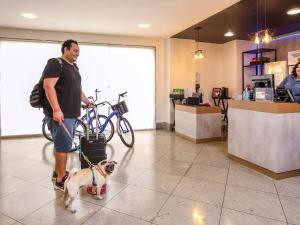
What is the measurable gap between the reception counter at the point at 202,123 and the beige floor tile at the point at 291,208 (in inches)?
96.9

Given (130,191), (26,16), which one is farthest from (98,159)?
(26,16)

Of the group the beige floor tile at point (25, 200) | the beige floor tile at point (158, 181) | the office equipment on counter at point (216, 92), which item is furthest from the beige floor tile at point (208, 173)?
the office equipment on counter at point (216, 92)

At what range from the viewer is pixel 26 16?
439 cm

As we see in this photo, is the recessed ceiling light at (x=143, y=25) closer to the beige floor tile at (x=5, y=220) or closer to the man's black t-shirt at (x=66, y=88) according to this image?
the man's black t-shirt at (x=66, y=88)

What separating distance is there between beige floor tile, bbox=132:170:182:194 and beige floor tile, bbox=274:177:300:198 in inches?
45.2

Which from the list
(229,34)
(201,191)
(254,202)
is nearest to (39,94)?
(201,191)

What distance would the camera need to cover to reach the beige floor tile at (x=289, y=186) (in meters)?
2.50

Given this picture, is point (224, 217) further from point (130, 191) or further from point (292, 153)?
point (292, 153)

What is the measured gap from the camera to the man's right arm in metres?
2.15

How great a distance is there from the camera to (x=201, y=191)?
8.44 ft

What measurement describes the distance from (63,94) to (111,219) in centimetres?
127

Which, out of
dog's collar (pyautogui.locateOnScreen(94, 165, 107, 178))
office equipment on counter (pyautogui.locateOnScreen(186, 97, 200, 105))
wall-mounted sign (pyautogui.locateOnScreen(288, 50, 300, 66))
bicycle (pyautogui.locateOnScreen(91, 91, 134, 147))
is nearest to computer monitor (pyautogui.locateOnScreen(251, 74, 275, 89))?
office equipment on counter (pyautogui.locateOnScreen(186, 97, 200, 105))

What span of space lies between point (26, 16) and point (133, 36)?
8.21ft

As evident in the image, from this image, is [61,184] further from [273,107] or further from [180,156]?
[273,107]
